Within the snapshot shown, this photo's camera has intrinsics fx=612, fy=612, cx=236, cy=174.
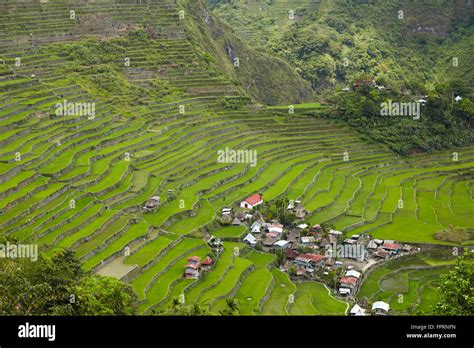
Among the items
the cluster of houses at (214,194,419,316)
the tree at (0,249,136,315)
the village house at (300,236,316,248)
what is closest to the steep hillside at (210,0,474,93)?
the cluster of houses at (214,194,419,316)

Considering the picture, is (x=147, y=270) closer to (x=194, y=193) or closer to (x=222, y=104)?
(x=194, y=193)

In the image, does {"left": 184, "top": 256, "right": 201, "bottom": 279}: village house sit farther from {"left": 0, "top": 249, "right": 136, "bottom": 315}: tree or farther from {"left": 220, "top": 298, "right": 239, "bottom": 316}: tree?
{"left": 0, "top": 249, "right": 136, "bottom": 315}: tree

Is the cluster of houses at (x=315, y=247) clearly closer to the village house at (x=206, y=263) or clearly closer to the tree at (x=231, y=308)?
the village house at (x=206, y=263)

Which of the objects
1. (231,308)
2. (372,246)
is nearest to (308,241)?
(372,246)

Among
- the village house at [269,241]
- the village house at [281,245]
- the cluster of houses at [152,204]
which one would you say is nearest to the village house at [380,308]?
the village house at [281,245]

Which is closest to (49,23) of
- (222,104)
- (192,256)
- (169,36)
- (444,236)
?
(169,36)

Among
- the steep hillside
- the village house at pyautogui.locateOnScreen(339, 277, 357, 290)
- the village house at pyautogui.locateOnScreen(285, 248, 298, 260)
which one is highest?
the steep hillside
